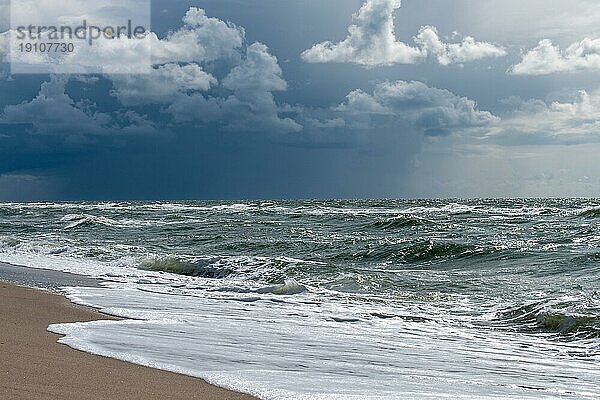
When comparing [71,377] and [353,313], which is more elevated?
[71,377]

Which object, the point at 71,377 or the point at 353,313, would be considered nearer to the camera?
the point at 71,377

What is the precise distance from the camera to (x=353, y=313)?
29.2ft

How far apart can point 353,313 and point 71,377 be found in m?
5.23

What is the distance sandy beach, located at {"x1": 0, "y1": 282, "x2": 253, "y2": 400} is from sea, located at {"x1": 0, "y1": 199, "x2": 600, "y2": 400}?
22 cm

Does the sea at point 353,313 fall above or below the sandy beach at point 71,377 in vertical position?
below

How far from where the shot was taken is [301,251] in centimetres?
1741

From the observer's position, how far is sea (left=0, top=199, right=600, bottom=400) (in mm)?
5031

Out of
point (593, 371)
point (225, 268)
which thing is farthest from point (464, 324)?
point (225, 268)

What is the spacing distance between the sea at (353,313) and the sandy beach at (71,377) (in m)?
0.22

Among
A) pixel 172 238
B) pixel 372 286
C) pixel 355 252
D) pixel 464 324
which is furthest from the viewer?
pixel 172 238

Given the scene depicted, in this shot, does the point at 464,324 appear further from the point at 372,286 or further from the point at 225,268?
the point at 225,268

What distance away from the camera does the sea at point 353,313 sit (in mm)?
5031

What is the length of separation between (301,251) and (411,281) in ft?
17.9

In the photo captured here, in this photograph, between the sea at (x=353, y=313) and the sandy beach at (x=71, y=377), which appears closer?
the sandy beach at (x=71, y=377)
